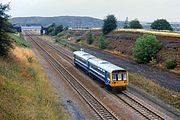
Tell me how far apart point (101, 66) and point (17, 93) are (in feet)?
39.2

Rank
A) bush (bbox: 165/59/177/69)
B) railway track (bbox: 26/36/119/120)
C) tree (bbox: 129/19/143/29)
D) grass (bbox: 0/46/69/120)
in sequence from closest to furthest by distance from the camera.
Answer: grass (bbox: 0/46/69/120)
railway track (bbox: 26/36/119/120)
bush (bbox: 165/59/177/69)
tree (bbox: 129/19/143/29)

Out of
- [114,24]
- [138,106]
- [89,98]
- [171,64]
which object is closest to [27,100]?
[89,98]

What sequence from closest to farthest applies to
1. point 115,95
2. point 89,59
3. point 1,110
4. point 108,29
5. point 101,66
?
point 1,110 → point 115,95 → point 101,66 → point 89,59 → point 108,29

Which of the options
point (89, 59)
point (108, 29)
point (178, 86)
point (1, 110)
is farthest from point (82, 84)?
point (108, 29)

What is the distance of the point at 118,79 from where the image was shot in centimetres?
3475

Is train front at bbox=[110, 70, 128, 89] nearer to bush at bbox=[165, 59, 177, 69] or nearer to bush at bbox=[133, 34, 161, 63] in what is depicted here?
bush at bbox=[165, 59, 177, 69]

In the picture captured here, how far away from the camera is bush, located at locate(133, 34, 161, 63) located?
193ft

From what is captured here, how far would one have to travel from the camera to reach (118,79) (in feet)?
114

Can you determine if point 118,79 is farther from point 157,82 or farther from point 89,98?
point 157,82

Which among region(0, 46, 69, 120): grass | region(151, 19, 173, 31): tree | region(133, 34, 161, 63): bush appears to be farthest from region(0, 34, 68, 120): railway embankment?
region(151, 19, 173, 31): tree

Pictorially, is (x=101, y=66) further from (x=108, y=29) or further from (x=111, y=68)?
(x=108, y=29)

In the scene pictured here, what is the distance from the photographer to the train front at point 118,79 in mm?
34406

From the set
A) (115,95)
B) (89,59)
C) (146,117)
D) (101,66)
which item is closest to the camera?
(146,117)

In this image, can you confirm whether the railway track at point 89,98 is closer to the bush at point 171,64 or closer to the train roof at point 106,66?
the train roof at point 106,66
